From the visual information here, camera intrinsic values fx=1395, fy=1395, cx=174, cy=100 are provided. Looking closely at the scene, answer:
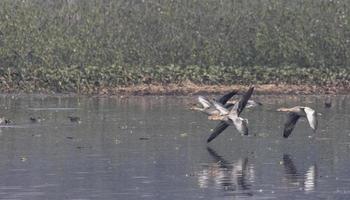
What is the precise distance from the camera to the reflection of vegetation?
4669 centimetres

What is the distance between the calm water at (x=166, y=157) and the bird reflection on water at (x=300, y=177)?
0.01 metres

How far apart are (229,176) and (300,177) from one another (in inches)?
40.0

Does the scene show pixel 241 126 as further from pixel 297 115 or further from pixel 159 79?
pixel 159 79

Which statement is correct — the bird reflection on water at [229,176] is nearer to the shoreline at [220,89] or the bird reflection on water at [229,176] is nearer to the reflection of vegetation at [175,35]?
the shoreline at [220,89]

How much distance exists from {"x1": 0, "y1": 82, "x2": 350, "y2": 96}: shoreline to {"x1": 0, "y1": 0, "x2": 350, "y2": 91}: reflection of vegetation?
2.47 meters

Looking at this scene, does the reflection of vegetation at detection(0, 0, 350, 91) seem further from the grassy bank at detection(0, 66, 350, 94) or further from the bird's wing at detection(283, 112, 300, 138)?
the bird's wing at detection(283, 112, 300, 138)

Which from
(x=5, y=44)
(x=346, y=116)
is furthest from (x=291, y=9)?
(x=346, y=116)

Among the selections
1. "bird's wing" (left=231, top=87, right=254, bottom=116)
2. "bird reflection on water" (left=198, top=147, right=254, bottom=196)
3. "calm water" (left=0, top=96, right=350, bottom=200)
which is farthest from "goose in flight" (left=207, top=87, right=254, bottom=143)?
"bird reflection on water" (left=198, top=147, right=254, bottom=196)

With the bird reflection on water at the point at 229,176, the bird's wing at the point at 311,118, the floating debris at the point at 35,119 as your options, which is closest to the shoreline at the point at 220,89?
the floating debris at the point at 35,119

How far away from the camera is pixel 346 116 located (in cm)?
3069

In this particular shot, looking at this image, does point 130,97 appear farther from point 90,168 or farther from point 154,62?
point 90,168

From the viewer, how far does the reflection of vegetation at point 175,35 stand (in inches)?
1838

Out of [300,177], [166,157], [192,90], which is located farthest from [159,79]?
[300,177]

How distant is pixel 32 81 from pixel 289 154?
21.3 m
